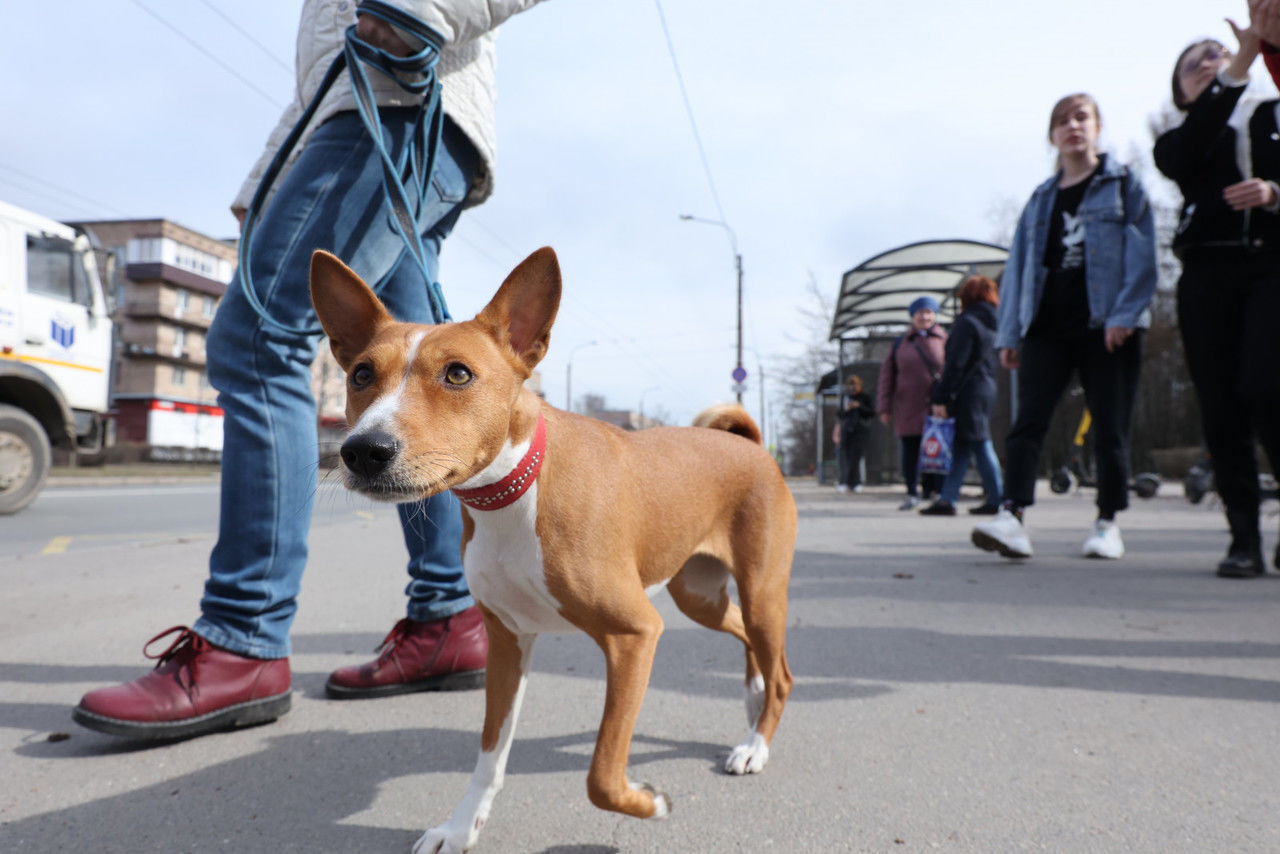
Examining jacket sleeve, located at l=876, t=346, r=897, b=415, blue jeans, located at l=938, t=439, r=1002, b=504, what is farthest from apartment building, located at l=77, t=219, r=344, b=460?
blue jeans, located at l=938, t=439, r=1002, b=504

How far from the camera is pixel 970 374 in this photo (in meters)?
7.92

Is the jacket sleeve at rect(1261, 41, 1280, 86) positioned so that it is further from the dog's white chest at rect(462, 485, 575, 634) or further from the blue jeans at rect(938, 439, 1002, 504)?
the blue jeans at rect(938, 439, 1002, 504)

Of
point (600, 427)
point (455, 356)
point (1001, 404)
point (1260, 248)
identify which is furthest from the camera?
point (1001, 404)

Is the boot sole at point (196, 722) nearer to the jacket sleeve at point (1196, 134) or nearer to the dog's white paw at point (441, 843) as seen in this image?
the dog's white paw at point (441, 843)

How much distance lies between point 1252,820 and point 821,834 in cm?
86

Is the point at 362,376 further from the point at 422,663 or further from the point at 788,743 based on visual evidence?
the point at 788,743

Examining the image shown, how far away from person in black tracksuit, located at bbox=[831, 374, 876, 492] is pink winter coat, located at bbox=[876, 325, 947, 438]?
367cm

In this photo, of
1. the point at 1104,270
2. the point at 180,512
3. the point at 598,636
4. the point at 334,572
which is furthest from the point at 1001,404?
the point at 598,636

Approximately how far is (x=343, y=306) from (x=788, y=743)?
1516mm

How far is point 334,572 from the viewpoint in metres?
4.91

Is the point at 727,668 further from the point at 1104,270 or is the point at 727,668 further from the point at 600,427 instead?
the point at 1104,270

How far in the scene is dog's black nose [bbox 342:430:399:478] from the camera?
49.1 inches

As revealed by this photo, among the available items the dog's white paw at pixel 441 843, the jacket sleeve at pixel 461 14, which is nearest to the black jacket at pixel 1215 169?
the jacket sleeve at pixel 461 14

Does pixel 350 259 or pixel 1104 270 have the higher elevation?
pixel 1104 270
